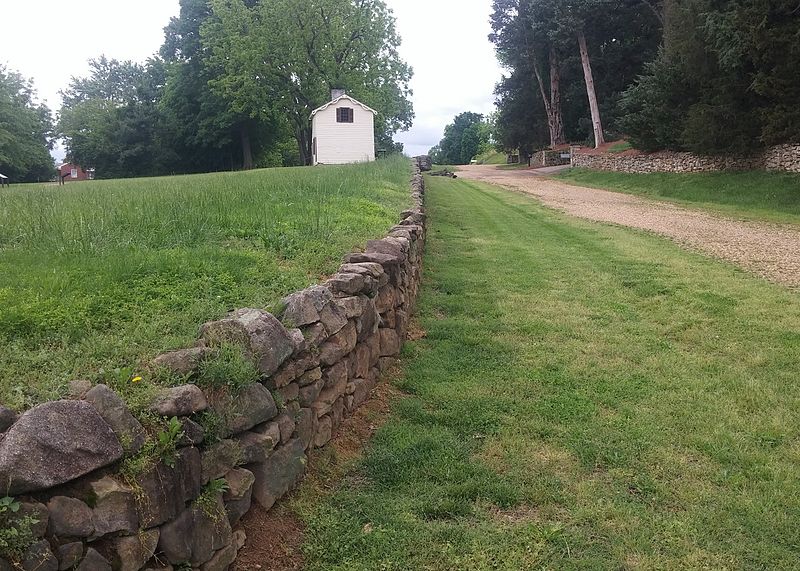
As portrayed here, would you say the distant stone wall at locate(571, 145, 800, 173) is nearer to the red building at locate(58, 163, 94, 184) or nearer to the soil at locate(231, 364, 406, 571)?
the soil at locate(231, 364, 406, 571)

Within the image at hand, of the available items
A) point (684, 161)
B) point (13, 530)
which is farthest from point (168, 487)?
point (684, 161)

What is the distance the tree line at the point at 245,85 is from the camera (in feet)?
128

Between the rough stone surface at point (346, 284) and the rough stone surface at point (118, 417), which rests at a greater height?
the rough stone surface at point (346, 284)

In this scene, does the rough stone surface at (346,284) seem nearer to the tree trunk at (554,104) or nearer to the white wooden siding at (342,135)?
the white wooden siding at (342,135)

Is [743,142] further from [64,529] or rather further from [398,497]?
[64,529]

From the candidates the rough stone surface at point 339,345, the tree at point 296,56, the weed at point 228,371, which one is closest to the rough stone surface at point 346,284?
the rough stone surface at point 339,345

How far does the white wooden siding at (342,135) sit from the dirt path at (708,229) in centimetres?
1365

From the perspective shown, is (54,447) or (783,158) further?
(783,158)

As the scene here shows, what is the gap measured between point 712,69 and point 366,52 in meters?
24.8

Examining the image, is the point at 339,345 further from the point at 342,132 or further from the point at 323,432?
the point at 342,132

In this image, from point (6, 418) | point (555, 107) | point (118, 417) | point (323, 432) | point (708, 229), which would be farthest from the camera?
point (555, 107)

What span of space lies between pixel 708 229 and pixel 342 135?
2342cm

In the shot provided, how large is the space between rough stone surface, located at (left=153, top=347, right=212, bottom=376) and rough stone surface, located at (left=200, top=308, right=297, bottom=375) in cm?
16

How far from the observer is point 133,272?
410 centimetres
